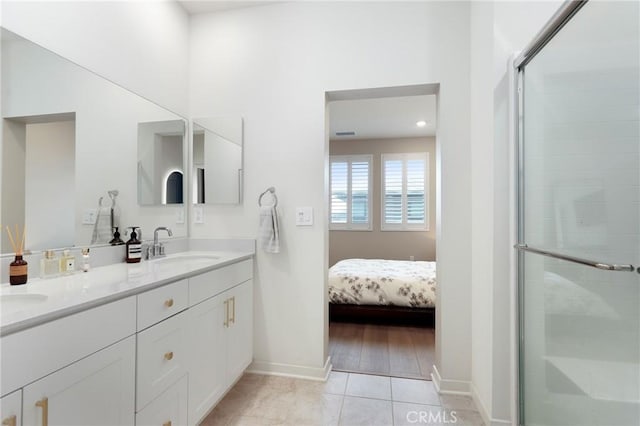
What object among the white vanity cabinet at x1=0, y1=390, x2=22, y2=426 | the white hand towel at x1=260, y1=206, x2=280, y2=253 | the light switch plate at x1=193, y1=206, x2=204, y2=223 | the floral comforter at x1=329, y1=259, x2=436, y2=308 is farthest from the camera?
the floral comforter at x1=329, y1=259, x2=436, y2=308

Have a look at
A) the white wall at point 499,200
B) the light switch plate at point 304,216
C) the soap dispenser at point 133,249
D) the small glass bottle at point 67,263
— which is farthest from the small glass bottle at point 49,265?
the white wall at point 499,200

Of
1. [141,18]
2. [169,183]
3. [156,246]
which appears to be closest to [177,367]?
[156,246]

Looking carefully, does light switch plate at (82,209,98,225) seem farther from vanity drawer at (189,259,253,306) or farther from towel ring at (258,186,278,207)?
towel ring at (258,186,278,207)

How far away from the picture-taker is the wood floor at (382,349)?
220 cm

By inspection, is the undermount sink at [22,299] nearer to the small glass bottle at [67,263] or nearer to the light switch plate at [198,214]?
the small glass bottle at [67,263]

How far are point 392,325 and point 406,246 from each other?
250 cm

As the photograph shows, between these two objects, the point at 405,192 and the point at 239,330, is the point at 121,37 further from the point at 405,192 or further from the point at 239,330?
the point at 405,192

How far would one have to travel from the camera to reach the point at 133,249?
1.73 meters

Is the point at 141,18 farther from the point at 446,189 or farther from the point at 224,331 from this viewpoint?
the point at 446,189

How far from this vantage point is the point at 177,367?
132 cm

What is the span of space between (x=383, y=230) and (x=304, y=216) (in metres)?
3.65

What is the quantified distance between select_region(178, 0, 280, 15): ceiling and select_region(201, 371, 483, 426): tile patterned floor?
2785mm

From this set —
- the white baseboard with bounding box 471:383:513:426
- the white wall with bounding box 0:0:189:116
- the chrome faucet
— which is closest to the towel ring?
the chrome faucet

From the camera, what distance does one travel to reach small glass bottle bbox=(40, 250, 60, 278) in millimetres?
1293
